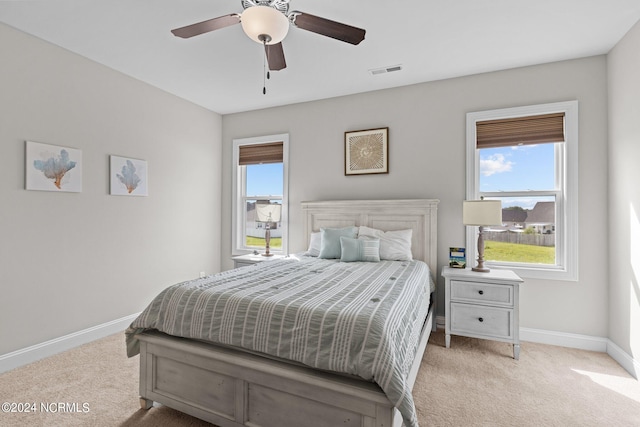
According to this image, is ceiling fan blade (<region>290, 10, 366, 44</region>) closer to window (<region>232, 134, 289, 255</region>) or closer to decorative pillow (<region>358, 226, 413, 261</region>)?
decorative pillow (<region>358, 226, 413, 261</region>)

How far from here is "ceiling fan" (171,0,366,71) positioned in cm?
167

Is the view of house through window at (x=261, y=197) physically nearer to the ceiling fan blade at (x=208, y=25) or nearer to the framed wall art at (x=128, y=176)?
the framed wall art at (x=128, y=176)

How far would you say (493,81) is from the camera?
10.7 feet

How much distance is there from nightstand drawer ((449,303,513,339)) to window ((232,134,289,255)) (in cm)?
232

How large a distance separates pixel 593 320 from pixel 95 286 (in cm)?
486

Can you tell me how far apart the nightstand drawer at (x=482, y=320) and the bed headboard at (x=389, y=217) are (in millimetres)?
573

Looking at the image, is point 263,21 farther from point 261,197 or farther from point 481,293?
point 261,197

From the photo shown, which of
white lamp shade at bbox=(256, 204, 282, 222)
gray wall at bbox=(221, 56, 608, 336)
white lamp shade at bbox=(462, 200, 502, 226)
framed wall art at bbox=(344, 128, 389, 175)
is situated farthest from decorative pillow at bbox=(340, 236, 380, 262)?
white lamp shade at bbox=(256, 204, 282, 222)

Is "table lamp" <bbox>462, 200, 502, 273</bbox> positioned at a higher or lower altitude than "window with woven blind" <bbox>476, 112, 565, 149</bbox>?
lower

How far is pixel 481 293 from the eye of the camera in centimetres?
283

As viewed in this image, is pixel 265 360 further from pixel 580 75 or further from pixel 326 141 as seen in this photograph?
pixel 580 75

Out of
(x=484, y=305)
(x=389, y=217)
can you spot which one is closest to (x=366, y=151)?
(x=389, y=217)

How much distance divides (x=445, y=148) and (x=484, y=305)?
1692 millimetres

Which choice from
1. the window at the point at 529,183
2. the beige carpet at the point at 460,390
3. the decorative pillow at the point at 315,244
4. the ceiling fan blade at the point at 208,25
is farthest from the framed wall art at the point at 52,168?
the window at the point at 529,183
